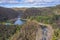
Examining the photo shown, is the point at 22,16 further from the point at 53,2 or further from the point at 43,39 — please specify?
the point at 43,39

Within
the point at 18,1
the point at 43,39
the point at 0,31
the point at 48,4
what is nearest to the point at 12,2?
the point at 18,1

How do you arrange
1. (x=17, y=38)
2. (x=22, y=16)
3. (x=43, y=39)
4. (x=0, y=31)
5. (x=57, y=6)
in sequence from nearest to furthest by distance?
(x=17, y=38) < (x=43, y=39) < (x=0, y=31) < (x=22, y=16) < (x=57, y=6)

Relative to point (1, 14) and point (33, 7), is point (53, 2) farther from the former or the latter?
point (1, 14)

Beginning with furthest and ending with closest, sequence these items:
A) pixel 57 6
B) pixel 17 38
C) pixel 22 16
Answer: pixel 57 6 → pixel 22 16 → pixel 17 38

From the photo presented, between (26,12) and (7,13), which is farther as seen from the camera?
(26,12)

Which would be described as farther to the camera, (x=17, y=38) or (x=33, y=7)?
(x=33, y=7)

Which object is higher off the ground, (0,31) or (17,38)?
(17,38)

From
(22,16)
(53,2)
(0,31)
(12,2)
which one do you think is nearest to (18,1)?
(12,2)

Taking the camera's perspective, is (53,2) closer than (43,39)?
No

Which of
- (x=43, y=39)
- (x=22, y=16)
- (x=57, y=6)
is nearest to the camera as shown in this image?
(x=43, y=39)
